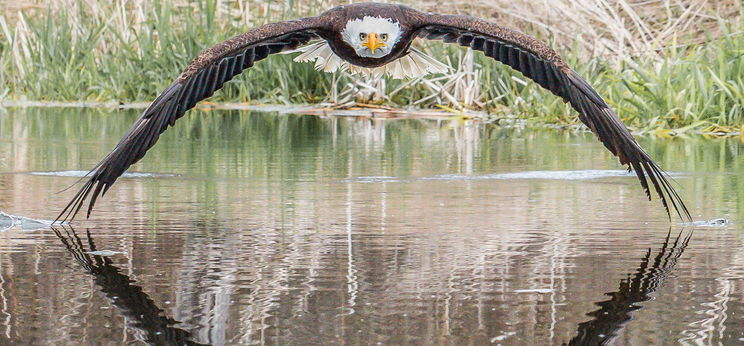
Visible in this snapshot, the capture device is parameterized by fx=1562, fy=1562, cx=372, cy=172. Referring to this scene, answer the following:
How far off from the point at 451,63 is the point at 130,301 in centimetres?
1262

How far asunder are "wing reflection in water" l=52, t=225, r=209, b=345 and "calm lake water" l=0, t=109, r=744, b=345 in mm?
12

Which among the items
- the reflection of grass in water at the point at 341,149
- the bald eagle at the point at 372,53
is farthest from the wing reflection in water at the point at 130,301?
the reflection of grass in water at the point at 341,149

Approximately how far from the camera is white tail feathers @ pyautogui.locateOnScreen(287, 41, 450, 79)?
1001 centimetres

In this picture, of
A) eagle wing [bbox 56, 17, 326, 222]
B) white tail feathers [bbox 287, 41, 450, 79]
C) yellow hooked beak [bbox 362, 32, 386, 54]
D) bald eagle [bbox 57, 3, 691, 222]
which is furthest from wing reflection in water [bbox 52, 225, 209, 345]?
white tail feathers [bbox 287, 41, 450, 79]

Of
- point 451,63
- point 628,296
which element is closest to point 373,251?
point 628,296

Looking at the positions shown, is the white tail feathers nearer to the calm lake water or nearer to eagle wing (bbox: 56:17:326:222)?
the calm lake water

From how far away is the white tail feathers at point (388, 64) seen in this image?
10.0 meters

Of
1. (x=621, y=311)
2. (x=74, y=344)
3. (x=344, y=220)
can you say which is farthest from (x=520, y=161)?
(x=74, y=344)

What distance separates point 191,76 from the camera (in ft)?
23.4

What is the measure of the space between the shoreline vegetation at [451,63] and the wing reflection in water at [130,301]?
789cm

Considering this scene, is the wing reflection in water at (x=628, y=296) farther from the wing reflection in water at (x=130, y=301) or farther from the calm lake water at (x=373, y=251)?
the wing reflection in water at (x=130, y=301)

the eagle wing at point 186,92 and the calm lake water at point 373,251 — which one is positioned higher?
the eagle wing at point 186,92

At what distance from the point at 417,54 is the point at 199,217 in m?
3.25

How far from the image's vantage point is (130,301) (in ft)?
16.8
